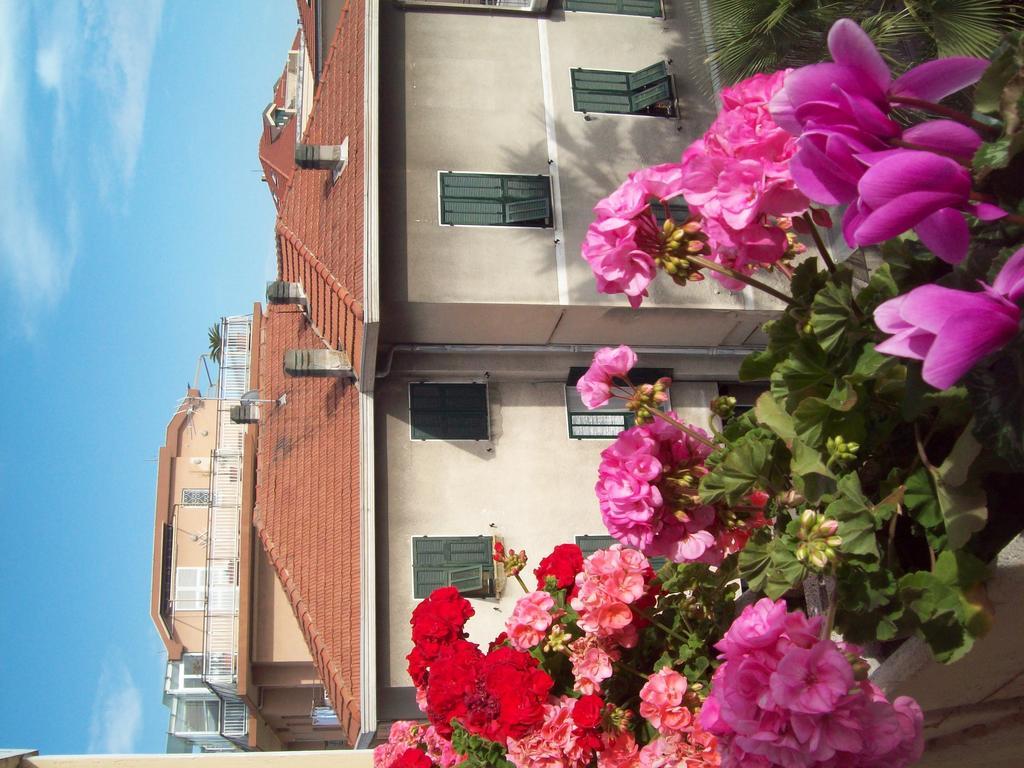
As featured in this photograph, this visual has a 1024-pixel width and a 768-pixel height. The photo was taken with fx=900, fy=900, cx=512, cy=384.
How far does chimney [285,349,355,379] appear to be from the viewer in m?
10.8

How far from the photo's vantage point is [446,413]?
1093 centimetres

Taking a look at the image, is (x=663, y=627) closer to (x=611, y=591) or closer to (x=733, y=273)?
(x=611, y=591)

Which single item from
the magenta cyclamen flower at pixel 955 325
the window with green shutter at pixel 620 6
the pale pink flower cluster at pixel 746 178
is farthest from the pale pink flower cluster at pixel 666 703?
the window with green shutter at pixel 620 6

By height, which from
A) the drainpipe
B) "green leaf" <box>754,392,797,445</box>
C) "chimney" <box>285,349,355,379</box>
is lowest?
"green leaf" <box>754,392,797,445</box>

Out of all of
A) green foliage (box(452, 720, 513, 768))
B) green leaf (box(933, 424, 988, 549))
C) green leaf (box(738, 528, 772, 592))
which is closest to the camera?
green leaf (box(933, 424, 988, 549))

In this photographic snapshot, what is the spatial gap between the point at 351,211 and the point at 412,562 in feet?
13.7

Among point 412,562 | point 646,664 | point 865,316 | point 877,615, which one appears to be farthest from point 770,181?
point 412,562

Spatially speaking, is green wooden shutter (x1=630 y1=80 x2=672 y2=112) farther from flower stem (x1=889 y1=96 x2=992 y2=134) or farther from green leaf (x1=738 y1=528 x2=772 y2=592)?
flower stem (x1=889 y1=96 x2=992 y2=134)

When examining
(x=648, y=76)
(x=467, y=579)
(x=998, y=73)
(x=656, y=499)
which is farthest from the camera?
(x=648, y=76)

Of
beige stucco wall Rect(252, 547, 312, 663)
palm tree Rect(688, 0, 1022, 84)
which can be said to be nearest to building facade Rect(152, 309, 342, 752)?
beige stucco wall Rect(252, 547, 312, 663)

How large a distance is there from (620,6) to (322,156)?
4.45 meters

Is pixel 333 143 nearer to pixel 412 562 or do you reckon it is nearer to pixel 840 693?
pixel 412 562

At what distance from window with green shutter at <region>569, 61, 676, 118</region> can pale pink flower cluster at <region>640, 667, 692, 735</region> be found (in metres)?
8.94

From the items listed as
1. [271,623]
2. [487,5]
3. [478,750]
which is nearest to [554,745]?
[478,750]
